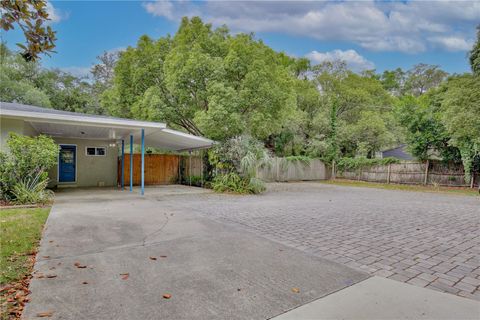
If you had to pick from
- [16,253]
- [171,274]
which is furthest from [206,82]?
[171,274]

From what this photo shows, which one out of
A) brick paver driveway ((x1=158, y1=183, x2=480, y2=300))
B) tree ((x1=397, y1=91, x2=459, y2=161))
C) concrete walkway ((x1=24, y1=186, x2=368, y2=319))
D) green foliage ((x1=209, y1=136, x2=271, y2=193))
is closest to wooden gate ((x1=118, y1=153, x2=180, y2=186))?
green foliage ((x1=209, y1=136, x2=271, y2=193))

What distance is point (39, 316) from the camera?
7.45 ft

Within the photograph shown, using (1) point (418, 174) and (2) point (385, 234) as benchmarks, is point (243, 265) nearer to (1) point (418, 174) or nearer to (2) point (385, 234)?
(2) point (385, 234)

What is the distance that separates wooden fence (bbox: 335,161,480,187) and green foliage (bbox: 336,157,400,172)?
21cm

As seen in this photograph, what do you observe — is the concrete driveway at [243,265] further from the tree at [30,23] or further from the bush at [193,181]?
the bush at [193,181]

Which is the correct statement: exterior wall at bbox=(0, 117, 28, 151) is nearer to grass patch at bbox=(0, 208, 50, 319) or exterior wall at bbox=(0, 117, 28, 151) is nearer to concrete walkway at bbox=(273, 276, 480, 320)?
grass patch at bbox=(0, 208, 50, 319)

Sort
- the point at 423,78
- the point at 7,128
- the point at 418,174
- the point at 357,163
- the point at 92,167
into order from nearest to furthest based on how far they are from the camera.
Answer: the point at 7,128 < the point at 92,167 < the point at 418,174 < the point at 357,163 < the point at 423,78

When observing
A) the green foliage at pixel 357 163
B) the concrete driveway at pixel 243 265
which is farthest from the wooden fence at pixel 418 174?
the concrete driveway at pixel 243 265

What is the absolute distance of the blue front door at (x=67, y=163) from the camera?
42.5 ft

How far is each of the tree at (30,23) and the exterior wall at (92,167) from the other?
492 inches

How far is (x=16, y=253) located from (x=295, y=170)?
1731cm

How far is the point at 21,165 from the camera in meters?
7.68

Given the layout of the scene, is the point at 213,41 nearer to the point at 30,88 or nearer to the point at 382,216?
the point at 382,216

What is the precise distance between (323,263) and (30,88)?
25.6 metres
